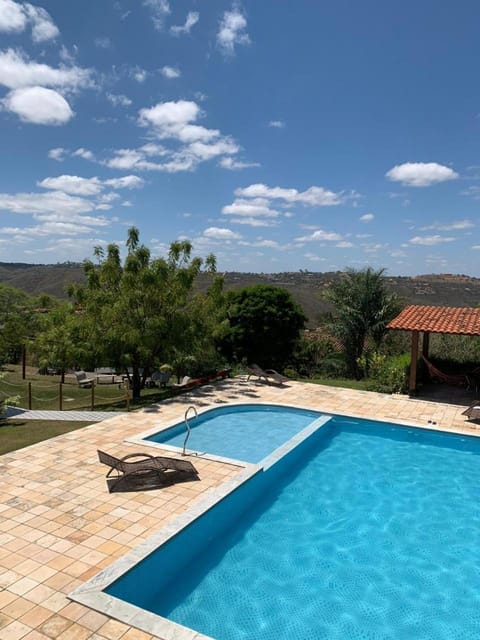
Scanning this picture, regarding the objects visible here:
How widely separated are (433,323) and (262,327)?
Answer: 11.5 m

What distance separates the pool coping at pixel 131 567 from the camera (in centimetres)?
430

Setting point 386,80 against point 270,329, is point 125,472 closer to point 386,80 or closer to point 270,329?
point 386,80

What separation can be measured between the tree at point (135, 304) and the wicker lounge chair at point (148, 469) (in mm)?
5889

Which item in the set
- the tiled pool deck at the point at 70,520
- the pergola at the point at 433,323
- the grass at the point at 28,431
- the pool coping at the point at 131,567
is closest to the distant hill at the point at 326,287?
the pergola at the point at 433,323

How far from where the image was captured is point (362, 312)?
22.5 m

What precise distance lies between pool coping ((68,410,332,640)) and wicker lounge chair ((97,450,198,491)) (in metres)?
0.77

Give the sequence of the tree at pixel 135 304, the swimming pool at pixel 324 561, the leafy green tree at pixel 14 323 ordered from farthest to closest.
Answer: the leafy green tree at pixel 14 323 → the tree at pixel 135 304 → the swimming pool at pixel 324 561

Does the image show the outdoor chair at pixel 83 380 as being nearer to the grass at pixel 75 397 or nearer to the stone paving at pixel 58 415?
the grass at pixel 75 397

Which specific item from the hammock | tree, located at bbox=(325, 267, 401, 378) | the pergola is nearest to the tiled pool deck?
the pergola

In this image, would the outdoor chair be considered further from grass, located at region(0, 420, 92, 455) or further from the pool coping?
the pool coping

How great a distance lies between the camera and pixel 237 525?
23.7ft

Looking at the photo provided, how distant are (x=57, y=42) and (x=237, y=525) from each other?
1333cm

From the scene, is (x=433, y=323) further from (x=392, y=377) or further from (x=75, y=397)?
(x=75, y=397)

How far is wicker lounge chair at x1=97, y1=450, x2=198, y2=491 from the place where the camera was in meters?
7.57
